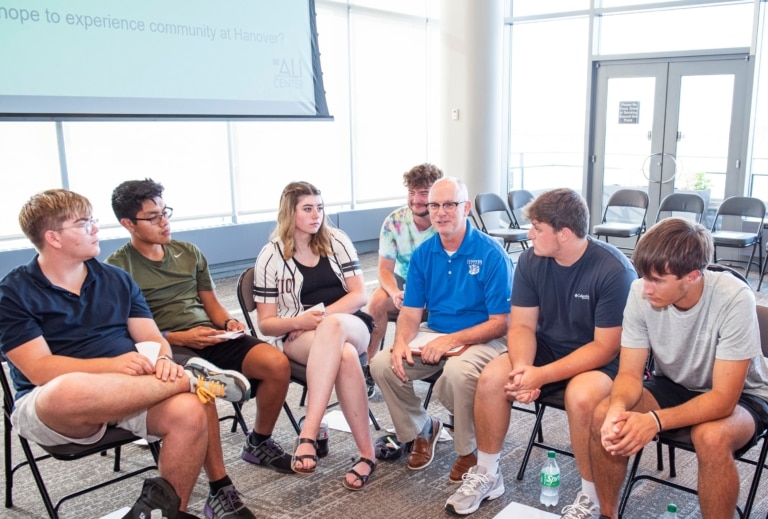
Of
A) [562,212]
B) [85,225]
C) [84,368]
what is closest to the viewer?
[84,368]

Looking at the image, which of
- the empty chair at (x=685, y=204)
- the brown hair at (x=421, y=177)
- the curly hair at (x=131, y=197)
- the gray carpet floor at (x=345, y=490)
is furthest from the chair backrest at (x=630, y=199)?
the curly hair at (x=131, y=197)

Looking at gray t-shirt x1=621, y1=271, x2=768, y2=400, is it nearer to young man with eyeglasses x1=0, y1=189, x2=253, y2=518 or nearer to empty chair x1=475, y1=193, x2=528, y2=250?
young man with eyeglasses x1=0, y1=189, x2=253, y2=518

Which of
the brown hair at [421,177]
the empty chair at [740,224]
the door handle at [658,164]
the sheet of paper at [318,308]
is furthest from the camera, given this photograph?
the door handle at [658,164]

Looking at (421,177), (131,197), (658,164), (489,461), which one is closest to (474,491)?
(489,461)

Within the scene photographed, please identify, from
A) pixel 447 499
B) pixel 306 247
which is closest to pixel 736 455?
pixel 447 499

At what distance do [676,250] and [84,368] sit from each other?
77.3 inches

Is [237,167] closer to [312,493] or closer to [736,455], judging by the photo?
[312,493]

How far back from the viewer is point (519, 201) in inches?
284

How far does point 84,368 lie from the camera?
2.21m

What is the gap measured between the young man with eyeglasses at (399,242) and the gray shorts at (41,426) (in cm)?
145

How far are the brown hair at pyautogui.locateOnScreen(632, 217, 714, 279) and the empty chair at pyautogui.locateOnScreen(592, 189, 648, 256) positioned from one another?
4.46 metres

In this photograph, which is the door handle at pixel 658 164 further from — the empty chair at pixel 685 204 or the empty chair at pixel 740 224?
the empty chair at pixel 685 204

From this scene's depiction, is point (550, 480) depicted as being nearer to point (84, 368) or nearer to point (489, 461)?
point (489, 461)

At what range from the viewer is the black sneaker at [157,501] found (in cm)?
212
